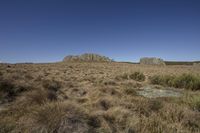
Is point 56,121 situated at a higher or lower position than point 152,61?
lower

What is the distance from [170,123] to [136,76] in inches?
435

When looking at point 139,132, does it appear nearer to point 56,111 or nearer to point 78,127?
point 78,127

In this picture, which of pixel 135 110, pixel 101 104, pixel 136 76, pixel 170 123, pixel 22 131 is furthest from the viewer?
pixel 136 76

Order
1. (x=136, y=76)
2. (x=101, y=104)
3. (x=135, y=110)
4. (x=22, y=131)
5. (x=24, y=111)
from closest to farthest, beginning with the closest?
1. (x=22, y=131)
2. (x=24, y=111)
3. (x=135, y=110)
4. (x=101, y=104)
5. (x=136, y=76)

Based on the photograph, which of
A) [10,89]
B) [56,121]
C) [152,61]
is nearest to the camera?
[56,121]

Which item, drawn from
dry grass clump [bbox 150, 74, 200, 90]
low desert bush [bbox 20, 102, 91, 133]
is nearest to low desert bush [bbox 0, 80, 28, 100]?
low desert bush [bbox 20, 102, 91, 133]

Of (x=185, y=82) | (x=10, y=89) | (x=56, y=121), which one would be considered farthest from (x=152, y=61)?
(x=56, y=121)

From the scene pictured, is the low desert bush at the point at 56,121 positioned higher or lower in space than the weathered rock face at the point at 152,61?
lower

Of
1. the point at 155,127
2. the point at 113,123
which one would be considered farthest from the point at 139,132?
the point at 113,123

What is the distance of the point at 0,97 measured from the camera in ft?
17.8

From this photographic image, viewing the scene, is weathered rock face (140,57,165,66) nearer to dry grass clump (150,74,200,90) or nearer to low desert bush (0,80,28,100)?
dry grass clump (150,74,200,90)

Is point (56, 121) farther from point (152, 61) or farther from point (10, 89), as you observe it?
point (152, 61)

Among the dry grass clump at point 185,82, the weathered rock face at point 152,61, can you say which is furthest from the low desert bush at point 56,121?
the weathered rock face at point 152,61

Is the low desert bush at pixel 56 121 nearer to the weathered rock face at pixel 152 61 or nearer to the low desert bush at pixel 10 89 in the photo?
the low desert bush at pixel 10 89
